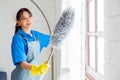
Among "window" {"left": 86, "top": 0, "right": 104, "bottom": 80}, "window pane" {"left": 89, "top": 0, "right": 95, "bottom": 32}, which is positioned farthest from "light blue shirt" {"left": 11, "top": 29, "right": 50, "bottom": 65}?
"window pane" {"left": 89, "top": 0, "right": 95, "bottom": 32}

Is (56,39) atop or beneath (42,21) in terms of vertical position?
beneath

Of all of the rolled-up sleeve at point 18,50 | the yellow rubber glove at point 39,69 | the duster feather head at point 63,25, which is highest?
the duster feather head at point 63,25

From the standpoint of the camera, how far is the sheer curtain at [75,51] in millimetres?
1103

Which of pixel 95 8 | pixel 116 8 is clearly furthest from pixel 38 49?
pixel 95 8

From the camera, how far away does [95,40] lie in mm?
1602

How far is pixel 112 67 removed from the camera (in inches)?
32.8

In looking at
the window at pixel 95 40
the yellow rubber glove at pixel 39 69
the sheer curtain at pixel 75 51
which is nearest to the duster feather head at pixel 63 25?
the yellow rubber glove at pixel 39 69

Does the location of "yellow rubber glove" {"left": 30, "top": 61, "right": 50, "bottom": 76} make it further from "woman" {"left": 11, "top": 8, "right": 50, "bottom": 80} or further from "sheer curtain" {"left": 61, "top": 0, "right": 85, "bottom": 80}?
"sheer curtain" {"left": 61, "top": 0, "right": 85, "bottom": 80}

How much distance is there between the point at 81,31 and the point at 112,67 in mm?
341

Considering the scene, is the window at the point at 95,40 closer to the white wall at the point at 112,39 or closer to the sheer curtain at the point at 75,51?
the sheer curtain at the point at 75,51

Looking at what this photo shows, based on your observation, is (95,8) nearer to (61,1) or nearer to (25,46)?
(61,1)

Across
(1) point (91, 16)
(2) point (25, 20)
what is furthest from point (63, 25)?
(1) point (91, 16)

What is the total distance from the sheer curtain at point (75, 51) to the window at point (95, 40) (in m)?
0.28

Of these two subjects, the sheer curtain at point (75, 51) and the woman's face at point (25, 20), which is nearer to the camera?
the woman's face at point (25, 20)
